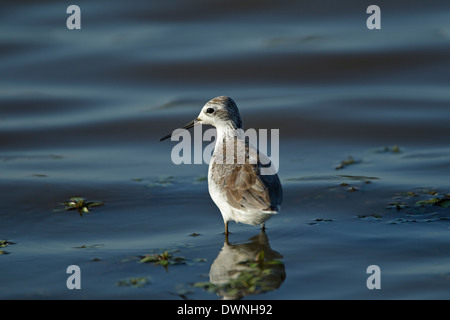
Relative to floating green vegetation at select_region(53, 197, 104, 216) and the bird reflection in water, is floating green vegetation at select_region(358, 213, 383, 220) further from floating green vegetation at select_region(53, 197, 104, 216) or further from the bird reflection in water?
floating green vegetation at select_region(53, 197, 104, 216)

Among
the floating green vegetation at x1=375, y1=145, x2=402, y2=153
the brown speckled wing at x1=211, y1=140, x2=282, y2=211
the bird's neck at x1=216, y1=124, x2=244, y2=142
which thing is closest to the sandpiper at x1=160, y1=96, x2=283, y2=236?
the brown speckled wing at x1=211, y1=140, x2=282, y2=211

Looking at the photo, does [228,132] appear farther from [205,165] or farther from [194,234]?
[205,165]

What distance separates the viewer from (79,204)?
7746 mm

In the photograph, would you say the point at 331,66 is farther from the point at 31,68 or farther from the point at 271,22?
the point at 31,68

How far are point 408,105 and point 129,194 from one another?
5498 millimetres

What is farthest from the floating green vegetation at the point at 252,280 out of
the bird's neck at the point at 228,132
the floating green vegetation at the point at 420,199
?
the floating green vegetation at the point at 420,199

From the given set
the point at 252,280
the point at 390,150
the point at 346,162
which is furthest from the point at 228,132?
the point at 390,150

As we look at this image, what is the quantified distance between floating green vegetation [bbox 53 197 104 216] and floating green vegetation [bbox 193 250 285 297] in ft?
8.05

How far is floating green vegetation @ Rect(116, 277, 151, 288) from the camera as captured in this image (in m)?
5.66

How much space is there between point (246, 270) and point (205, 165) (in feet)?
12.3

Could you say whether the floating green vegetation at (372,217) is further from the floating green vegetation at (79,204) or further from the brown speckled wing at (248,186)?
the floating green vegetation at (79,204)

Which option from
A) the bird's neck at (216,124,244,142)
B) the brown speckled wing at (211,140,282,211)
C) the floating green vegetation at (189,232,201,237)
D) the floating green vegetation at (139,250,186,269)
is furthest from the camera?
the bird's neck at (216,124,244,142)

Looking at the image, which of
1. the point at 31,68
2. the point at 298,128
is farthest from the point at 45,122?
the point at 298,128

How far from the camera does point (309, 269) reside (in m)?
5.97
